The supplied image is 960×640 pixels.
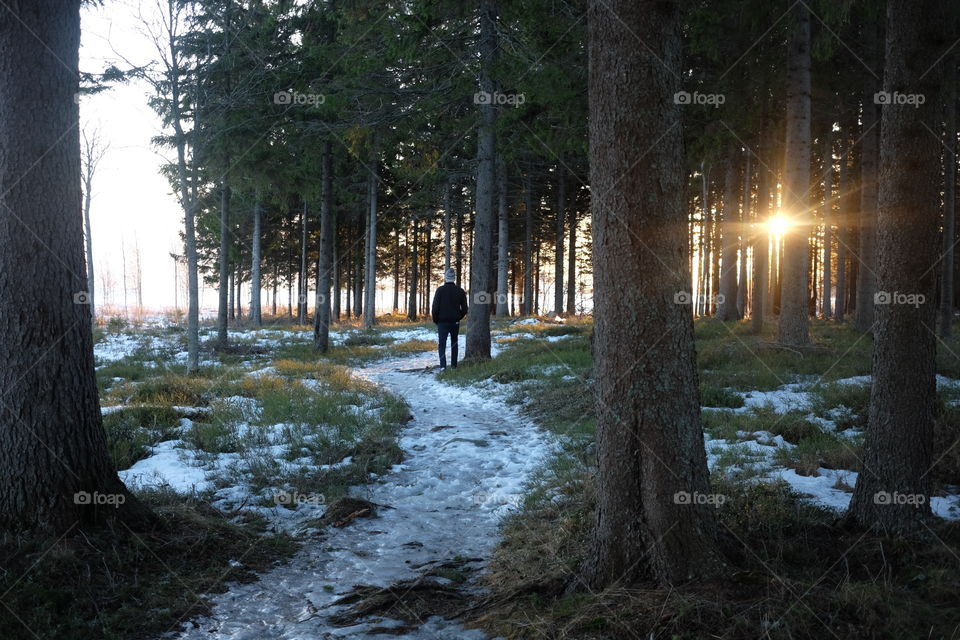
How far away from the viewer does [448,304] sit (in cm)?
1314

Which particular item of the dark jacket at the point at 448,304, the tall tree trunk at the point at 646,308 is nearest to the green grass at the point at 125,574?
the tall tree trunk at the point at 646,308

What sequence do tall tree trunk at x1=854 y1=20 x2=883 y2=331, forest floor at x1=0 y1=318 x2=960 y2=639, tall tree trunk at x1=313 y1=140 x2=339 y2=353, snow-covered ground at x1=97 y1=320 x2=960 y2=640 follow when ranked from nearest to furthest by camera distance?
forest floor at x1=0 y1=318 x2=960 y2=639
snow-covered ground at x1=97 y1=320 x2=960 y2=640
tall tree trunk at x1=854 y1=20 x2=883 y2=331
tall tree trunk at x1=313 y1=140 x2=339 y2=353

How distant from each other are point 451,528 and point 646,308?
9.14ft

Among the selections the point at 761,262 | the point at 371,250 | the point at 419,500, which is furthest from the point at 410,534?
the point at 371,250

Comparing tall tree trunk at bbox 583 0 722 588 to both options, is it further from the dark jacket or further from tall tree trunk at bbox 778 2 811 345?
the dark jacket

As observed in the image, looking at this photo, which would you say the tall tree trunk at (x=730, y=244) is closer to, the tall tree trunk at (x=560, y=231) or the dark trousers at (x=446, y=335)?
the tall tree trunk at (x=560, y=231)

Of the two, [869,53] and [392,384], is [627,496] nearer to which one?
[392,384]

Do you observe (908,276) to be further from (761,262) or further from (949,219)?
(761,262)

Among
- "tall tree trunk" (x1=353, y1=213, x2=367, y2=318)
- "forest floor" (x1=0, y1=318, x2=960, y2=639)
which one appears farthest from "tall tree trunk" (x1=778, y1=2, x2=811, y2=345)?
"tall tree trunk" (x1=353, y1=213, x2=367, y2=318)

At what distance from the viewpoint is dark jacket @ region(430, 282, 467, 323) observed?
517 inches

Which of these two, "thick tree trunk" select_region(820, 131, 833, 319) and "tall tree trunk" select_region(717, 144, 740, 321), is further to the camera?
"thick tree trunk" select_region(820, 131, 833, 319)

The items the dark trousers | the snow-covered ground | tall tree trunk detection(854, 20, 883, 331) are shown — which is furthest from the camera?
the dark trousers

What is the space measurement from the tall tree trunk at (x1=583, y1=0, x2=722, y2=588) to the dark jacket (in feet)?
32.5

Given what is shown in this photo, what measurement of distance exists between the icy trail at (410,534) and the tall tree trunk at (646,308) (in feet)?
3.72
